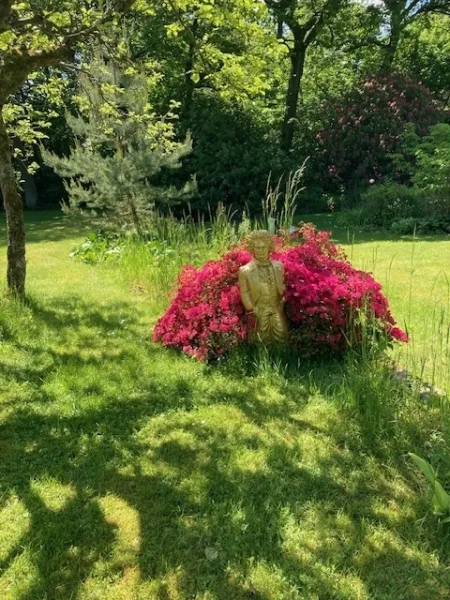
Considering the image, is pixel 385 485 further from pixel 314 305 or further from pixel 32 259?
pixel 32 259

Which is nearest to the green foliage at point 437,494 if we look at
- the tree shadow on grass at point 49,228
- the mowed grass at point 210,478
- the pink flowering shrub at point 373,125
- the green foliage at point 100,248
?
the mowed grass at point 210,478

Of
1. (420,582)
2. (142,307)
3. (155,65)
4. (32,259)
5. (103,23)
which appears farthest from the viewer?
(32,259)

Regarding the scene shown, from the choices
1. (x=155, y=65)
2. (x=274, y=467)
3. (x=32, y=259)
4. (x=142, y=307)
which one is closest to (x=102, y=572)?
(x=274, y=467)

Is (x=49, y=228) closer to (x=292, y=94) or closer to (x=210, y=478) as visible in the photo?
(x=292, y=94)

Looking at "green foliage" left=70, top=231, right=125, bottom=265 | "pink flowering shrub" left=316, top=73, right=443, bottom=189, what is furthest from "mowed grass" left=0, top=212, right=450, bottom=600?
"pink flowering shrub" left=316, top=73, right=443, bottom=189

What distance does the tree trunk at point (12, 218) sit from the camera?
17.5 feet

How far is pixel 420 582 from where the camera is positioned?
2229 mm

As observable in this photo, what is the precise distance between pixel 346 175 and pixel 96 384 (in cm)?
1395

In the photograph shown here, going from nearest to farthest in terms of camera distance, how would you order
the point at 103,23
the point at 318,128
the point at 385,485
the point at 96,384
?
the point at 385,485 → the point at 96,384 → the point at 103,23 → the point at 318,128

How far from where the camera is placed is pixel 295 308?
4395mm

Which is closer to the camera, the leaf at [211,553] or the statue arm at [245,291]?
the leaf at [211,553]

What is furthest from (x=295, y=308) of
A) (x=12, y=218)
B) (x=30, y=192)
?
(x=30, y=192)

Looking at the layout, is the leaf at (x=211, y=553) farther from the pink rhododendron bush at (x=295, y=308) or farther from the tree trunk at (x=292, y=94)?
the tree trunk at (x=292, y=94)

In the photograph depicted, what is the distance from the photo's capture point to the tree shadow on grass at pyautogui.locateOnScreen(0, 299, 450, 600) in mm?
2275
